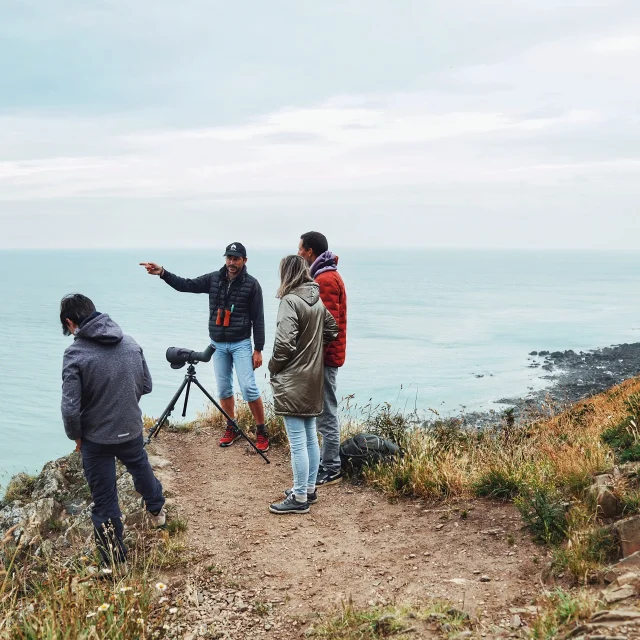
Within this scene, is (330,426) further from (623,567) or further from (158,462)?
(623,567)

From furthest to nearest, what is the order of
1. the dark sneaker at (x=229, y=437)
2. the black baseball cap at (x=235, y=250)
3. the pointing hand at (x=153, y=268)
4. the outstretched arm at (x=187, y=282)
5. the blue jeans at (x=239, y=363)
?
the dark sneaker at (x=229, y=437)
the blue jeans at (x=239, y=363)
the outstretched arm at (x=187, y=282)
the black baseball cap at (x=235, y=250)
the pointing hand at (x=153, y=268)

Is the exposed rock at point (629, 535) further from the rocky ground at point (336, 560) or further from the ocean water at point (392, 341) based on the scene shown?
the ocean water at point (392, 341)

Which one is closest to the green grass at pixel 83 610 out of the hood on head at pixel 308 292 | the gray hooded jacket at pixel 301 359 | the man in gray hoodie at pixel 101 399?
the man in gray hoodie at pixel 101 399

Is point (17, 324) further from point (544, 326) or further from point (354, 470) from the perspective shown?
point (354, 470)

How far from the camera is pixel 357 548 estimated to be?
4867 mm

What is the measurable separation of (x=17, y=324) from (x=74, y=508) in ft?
273

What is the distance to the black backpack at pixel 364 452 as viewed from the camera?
6398 mm

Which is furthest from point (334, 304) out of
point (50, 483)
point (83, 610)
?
point (50, 483)

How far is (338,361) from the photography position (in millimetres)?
5730

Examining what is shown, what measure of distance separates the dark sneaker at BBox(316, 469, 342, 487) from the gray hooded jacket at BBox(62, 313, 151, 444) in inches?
91.0

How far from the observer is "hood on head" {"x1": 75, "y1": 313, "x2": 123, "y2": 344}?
4199 millimetres

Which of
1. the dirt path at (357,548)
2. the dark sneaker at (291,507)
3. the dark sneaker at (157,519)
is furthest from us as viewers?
the dark sneaker at (291,507)

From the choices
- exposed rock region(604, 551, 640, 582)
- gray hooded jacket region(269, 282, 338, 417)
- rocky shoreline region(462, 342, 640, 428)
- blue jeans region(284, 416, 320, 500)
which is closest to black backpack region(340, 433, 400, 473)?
blue jeans region(284, 416, 320, 500)

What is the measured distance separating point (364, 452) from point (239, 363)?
5.66 feet
